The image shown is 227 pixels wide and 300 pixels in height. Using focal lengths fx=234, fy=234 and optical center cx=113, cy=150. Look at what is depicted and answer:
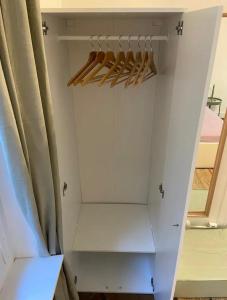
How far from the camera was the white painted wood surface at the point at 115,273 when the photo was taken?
1701 mm

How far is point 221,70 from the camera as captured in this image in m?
1.44

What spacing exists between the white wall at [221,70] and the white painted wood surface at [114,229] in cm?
102

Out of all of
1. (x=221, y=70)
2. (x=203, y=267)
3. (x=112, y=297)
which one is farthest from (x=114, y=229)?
(x=221, y=70)

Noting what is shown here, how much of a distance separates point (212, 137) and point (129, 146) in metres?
0.60

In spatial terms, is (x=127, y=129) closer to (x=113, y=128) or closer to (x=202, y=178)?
(x=113, y=128)

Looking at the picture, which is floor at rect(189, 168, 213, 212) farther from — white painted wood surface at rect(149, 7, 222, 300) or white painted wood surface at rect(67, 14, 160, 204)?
white painted wood surface at rect(149, 7, 222, 300)

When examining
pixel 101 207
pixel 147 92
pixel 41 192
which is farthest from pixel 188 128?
pixel 101 207

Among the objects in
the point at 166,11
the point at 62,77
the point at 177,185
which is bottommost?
the point at 177,185

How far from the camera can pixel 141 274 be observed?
1.79 metres

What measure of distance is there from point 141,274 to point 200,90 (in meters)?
1.54

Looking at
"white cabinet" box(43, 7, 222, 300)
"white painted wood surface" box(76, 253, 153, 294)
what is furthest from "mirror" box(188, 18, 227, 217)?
"white painted wood surface" box(76, 253, 153, 294)

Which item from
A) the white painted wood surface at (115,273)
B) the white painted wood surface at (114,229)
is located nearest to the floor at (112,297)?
the white painted wood surface at (115,273)

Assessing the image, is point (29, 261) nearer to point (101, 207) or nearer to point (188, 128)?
point (101, 207)

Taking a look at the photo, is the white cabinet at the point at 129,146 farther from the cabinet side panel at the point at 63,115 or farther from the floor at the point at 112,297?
the floor at the point at 112,297
